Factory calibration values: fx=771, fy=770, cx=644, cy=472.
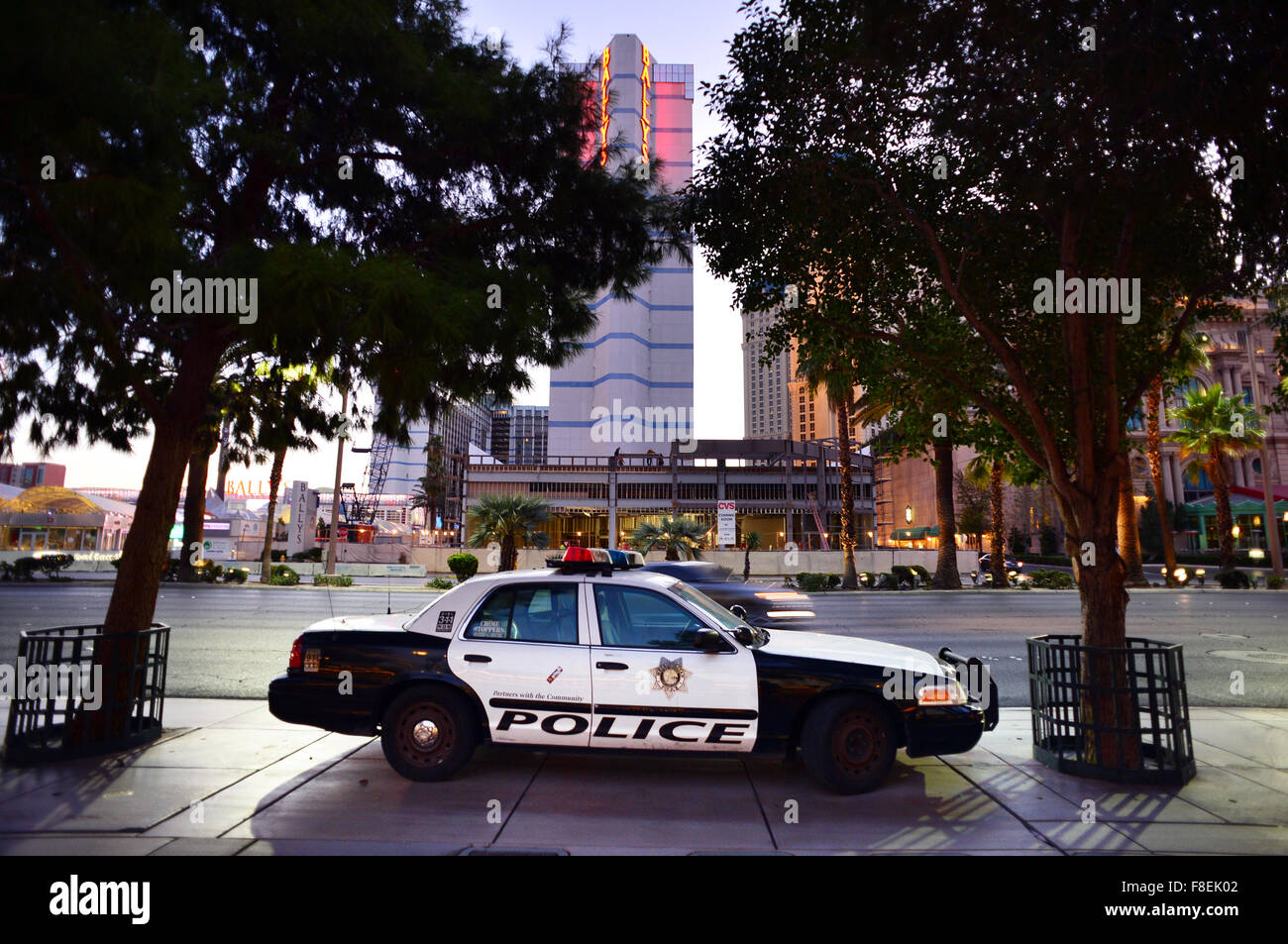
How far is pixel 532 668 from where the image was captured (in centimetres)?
563

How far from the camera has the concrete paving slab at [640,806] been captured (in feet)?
15.1

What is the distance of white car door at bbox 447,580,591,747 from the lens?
5566 millimetres

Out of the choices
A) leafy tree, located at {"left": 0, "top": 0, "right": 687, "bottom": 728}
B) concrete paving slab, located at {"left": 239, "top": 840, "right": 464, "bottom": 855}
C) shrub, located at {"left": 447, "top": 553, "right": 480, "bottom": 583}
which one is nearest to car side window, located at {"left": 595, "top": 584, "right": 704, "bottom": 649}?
concrete paving slab, located at {"left": 239, "top": 840, "right": 464, "bottom": 855}

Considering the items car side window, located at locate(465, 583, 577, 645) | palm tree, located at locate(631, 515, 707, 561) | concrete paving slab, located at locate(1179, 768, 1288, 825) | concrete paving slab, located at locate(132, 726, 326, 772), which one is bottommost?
concrete paving slab, located at locate(1179, 768, 1288, 825)

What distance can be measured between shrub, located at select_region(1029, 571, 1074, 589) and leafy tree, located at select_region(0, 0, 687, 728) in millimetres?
27571

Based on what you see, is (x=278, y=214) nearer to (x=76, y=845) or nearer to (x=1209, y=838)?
(x=76, y=845)

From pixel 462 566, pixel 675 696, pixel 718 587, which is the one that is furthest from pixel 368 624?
pixel 462 566

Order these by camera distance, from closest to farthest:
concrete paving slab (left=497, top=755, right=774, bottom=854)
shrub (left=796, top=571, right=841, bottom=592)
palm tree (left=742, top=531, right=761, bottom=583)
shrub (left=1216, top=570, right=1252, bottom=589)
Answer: concrete paving slab (left=497, top=755, right=774, bottom=854) < palm tree (left=742, top=531, right=761, bottom=583) < shrub (left=796, top=571, right=841, bottom=592) < shrub (left=1216, top=570, right=1252, bottom=589)

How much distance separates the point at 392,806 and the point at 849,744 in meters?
3.19

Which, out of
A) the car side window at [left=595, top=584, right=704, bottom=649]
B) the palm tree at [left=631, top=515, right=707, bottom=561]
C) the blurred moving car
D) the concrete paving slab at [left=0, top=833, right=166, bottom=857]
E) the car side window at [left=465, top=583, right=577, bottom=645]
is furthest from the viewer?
the palm tree at [left=631, top=515, right=707, bottom=561]

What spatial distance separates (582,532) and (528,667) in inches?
2212

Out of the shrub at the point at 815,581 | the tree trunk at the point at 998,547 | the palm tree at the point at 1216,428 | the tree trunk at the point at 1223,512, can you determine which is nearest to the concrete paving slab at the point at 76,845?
the shrub at the point at 815,581

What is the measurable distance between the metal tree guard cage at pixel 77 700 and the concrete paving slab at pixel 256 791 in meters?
1.51

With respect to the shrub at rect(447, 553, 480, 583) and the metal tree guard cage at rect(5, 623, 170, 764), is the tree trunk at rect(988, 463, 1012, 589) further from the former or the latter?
the metal tree guard cage at rect(5, 623, 170, 764)
